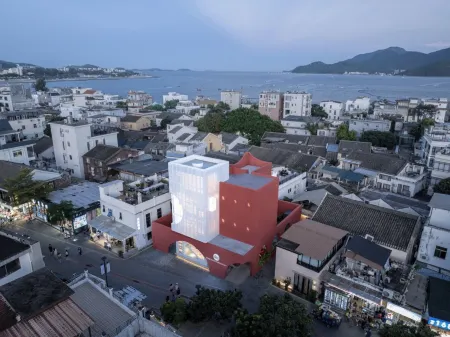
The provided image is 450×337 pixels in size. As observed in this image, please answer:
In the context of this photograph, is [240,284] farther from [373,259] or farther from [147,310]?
[373,259]

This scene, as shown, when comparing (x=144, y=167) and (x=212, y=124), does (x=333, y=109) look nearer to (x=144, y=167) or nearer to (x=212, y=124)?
(x=212, y=124)

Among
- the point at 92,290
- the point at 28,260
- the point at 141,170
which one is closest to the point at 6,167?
the point at 141,170

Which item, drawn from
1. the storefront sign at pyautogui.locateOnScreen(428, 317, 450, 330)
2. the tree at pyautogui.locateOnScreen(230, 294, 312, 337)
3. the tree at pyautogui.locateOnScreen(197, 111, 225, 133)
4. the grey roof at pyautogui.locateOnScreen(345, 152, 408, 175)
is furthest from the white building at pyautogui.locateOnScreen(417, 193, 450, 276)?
the tree at pyautogui.locateOnScreen(197, 111, 225, 133)

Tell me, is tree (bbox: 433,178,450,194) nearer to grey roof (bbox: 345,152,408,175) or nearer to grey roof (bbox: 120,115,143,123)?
grey roof (bbox: 345,152,408,175)

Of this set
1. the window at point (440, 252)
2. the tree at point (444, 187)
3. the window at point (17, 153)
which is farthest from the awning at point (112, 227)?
the tree at point (444, 187)

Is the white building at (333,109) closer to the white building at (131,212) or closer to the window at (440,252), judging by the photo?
the window at (440,252)

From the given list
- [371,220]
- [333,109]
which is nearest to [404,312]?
[371,220]
